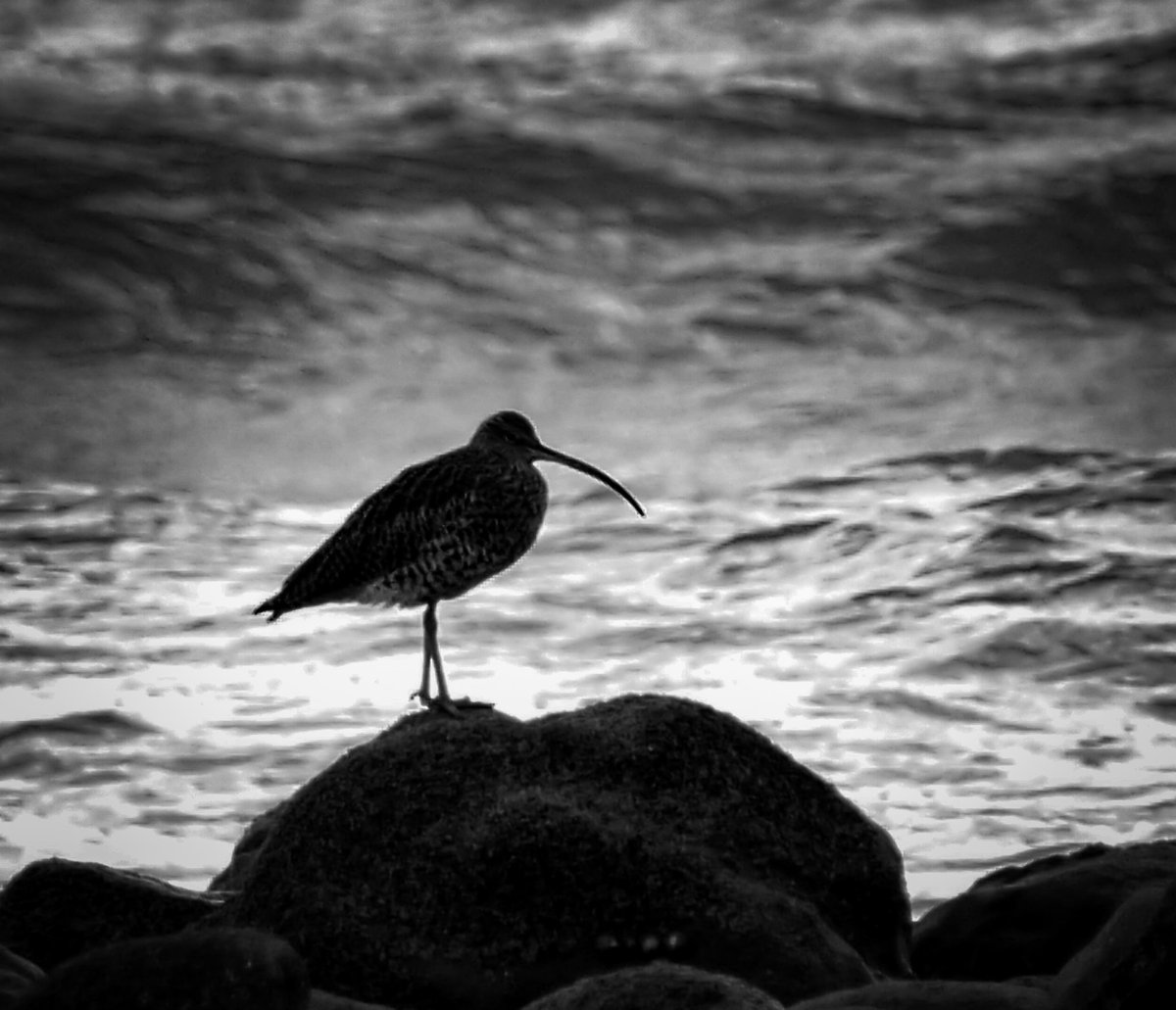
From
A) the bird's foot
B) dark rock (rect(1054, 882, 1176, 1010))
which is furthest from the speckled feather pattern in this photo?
dark rock (rect(1054, 882, 1176, 1010))

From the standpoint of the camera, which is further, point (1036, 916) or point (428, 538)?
point (428, 538)

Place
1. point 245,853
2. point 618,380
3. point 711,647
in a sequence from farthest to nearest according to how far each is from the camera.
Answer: point 618,380 < point 711,647 < point 245,853

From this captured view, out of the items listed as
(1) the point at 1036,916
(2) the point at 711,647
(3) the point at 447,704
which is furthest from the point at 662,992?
(2) the point at 711,647

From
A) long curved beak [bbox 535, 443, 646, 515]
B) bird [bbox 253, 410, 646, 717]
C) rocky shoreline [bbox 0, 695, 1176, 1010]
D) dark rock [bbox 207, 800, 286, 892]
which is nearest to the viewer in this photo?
rocky shoreline [bbox 0, 695, 1176, 1010]

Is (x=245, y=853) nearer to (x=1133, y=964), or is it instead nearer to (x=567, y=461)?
(x=567, y=461)

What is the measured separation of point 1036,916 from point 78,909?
3.30 m

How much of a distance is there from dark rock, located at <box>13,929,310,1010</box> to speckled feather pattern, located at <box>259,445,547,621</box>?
4022 mm

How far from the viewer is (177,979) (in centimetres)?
583

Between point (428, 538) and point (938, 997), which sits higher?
point (428, 538)

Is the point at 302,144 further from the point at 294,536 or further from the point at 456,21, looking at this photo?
the point at 294,536

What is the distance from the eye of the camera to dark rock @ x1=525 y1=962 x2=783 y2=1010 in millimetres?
5820

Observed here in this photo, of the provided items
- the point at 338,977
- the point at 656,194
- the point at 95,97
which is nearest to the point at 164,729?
the point at 338,977

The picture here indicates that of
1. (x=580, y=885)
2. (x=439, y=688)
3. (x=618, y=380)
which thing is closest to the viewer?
(x=580, y=885)

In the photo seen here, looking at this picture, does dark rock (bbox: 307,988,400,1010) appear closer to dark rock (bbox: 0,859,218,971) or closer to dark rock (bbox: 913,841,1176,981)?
dark rock (bbox: 0,859,218,971)
